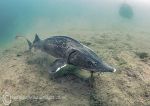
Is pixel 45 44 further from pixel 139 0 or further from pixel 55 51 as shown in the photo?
pixel 139 0

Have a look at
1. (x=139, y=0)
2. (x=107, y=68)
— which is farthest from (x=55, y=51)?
(x=139, y=0)

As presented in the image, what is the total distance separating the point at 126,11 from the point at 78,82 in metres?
11.6

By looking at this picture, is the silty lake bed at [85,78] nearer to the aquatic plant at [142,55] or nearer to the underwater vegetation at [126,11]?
the aquatic plant at [142,55]

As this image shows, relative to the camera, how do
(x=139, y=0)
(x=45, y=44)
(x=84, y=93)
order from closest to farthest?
(x=84, y=93)
(x=45, y=44)
(x=139, y=0)

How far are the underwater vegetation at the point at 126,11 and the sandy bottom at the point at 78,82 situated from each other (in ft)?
23.6

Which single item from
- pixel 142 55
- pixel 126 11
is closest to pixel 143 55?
pixel 142 55

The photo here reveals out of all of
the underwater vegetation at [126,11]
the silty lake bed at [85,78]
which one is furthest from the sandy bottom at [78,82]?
the underwater vegetation at [126,11]

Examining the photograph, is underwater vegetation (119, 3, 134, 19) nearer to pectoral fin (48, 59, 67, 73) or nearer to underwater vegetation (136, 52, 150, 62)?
underwater vegetation (136, 52, 150, 62)

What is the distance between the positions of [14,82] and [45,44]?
2.53 meters

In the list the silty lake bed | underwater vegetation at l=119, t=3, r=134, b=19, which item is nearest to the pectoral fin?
the silty lake bed

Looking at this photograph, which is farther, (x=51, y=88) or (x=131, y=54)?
(x=131, y=54)

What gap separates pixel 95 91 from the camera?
6012mm

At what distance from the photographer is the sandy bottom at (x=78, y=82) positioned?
5.73m

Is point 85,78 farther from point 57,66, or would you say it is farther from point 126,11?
point 126,11
